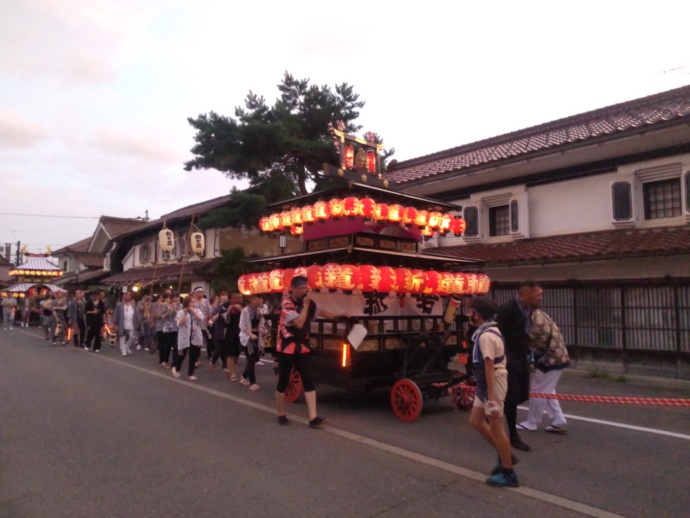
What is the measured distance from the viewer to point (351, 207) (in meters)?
8.09

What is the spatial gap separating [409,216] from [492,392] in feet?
15.8

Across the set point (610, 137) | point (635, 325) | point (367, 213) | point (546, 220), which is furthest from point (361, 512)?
point (546, 220)

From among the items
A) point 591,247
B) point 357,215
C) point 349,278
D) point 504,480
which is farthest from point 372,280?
point 591,247

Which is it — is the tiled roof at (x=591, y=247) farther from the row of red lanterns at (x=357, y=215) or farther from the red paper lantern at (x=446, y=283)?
the red paper lantern at (x=446, y=283)

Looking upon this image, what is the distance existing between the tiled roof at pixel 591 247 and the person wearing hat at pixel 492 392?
7422mm

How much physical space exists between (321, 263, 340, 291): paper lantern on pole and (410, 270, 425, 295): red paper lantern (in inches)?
53.1

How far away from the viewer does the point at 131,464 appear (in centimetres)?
534

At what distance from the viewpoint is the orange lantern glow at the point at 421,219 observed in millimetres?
9117

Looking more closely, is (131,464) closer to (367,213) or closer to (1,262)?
(367,213)

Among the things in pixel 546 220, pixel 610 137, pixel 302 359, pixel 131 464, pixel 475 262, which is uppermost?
pixel 610 137

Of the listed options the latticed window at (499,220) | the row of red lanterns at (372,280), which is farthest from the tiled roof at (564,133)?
the row of red lanterns at (372,280)

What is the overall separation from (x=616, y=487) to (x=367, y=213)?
498 centimetres

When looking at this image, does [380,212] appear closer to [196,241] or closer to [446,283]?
[446,283]

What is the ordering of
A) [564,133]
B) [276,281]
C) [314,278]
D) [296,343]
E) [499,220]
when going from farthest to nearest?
[499,220]
[564,133]
[276,281]
[314,278]
[296,343]
